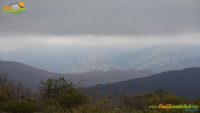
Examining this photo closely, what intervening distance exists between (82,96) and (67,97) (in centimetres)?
94

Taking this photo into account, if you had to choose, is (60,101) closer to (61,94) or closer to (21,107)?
(61,94)

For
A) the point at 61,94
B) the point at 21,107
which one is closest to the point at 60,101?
the point at 61,94

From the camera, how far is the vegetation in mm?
16334

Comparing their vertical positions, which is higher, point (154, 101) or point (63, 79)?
point (63, 79)

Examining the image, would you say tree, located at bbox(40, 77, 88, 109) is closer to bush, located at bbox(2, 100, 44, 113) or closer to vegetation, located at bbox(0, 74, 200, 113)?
vegetation, located at bbox(0, 74, 200, 113)

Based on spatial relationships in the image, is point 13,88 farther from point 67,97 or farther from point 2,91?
point 67,97

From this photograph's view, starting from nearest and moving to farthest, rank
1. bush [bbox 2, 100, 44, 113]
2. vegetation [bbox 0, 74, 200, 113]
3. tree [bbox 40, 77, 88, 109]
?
1. bush [bbox 2, 100, 44, 113]
2. vegetation [bbox 0, 74, 200, 113]
3. tree [bbox 40, 77, 88, 109]

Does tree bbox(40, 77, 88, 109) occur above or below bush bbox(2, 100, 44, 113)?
above

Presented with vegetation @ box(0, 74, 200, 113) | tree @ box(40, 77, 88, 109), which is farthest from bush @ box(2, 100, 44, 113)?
tree @ box(40, 77, 88, 109)

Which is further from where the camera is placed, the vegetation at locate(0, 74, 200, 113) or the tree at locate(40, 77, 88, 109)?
the tree at locate(40, 77, 88, 109)

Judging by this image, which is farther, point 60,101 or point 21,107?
point 60,101

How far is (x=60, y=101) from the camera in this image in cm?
1827

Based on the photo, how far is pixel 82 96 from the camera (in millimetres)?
18953

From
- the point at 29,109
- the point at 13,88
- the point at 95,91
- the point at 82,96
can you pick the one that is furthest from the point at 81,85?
the point at 29,109
